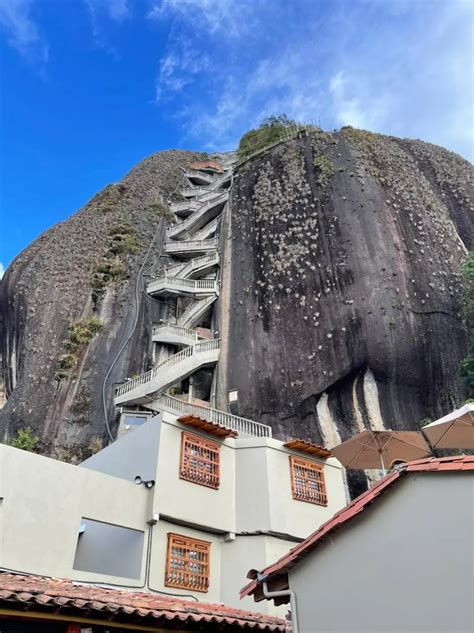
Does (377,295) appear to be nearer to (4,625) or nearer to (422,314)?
(422,314)

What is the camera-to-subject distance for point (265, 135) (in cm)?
3809

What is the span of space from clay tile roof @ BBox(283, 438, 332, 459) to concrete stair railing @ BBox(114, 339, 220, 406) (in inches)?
365

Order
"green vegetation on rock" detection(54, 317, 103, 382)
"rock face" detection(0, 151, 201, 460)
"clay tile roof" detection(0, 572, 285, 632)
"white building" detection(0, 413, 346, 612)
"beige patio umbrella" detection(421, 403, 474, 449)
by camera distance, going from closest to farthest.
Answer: "clay tile roof" detection(0, 572, 285, 632) → "beige patio umbrella" detection(421, 403, 474, 449) → "white building" detection(0, 413, 346, 612) → "rock face" detection(0, 151, 201, 460) → "green vegetation on rock" detection(54, 317, 103, 382)

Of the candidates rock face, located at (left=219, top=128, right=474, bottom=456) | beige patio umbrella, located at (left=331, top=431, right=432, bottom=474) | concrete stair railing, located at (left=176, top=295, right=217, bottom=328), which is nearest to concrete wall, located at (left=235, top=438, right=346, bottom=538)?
beige patio umbrella, located at (left=331, top=431, right=432, bottom=474)

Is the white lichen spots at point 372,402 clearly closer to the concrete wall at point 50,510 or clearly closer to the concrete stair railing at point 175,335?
the concrete stair railing at point 175,335

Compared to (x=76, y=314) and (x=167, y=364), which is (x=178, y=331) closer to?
(x=167, y=364)

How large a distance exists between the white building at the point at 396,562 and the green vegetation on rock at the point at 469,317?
18391 millimetres

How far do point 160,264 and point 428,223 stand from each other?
55.6 ft

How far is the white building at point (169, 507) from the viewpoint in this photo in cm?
1106

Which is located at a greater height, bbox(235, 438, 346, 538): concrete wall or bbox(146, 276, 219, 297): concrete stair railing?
bbox(146, 276, 219, 297): concrete stair railing

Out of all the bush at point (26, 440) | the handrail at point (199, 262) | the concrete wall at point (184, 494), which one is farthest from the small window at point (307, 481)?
the handrail at point (199, 262)

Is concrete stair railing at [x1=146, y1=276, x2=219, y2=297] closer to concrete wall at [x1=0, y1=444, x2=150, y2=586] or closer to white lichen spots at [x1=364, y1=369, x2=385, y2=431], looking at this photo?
white lichen spots at [x1=364, y1=369, x2=385, y2=431]

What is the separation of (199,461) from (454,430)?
7.14m

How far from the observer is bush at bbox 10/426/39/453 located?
21.8 metres
